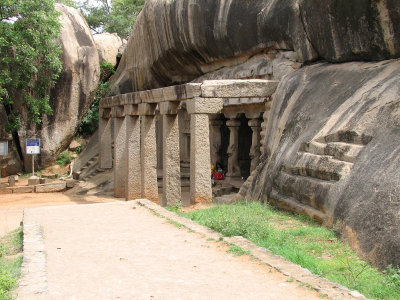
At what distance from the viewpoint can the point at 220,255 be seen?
6.21 m

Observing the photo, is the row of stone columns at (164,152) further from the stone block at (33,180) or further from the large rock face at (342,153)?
the stone block at (33,180)

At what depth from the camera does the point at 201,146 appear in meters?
11.5

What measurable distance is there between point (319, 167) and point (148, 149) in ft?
22.4

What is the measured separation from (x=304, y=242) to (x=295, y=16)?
690cm

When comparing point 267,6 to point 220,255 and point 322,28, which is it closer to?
point 322,28

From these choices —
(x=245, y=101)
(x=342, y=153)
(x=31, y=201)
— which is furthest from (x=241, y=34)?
(x=31, y=201)

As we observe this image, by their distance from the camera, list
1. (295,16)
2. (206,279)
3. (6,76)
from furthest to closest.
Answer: (6,76) → (295,16) → (206,279)

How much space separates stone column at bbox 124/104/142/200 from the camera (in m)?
15.5

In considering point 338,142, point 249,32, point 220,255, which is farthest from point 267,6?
point 220,255

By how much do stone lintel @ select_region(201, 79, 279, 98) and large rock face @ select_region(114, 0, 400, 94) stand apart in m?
1.24

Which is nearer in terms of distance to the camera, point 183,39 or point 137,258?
point 137,258

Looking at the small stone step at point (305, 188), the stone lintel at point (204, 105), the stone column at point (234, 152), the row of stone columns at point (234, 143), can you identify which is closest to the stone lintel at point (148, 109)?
the stone lintel at point (204, 105)

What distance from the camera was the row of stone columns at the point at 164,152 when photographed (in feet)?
37.5

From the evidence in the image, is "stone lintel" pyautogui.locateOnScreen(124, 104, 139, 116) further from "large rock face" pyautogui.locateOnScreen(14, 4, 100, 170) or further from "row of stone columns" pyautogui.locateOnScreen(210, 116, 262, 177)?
"large rock face" pyautogui.locateOnScreen(14, 4, 100, 170)
